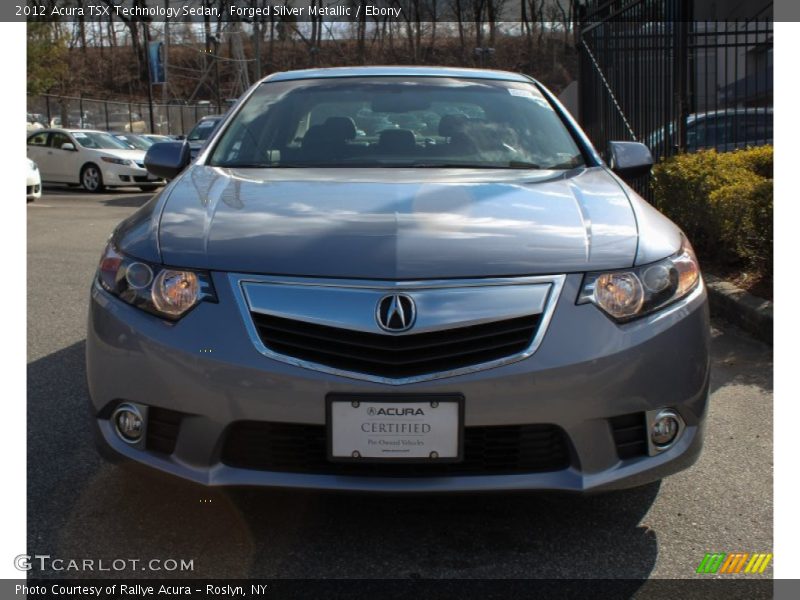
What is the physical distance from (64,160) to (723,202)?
17391mm

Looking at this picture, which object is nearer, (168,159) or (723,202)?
(168,159)

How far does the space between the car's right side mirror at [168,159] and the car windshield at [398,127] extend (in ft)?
0.75

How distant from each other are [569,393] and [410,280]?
531 mm

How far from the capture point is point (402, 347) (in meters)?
2.52

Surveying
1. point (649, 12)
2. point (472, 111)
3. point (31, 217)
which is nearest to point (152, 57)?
point (31, 217)

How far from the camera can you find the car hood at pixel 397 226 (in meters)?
2.64

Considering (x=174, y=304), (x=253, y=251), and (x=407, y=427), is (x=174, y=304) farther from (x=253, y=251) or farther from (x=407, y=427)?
(x=407, y=427)

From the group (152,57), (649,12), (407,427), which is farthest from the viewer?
(152,57)

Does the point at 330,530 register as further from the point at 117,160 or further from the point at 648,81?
the point at 117,160

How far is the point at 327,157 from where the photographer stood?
3816mm

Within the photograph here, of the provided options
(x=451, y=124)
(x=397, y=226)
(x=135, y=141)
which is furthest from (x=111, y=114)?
(x=397, y=226)

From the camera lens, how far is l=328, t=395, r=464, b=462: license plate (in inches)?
97.8

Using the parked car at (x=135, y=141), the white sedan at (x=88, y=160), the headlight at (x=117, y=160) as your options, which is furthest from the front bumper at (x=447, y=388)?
the parked car at (x=135, y=141)

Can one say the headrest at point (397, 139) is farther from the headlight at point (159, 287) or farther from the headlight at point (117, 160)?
the headlight at point (117, 160)
